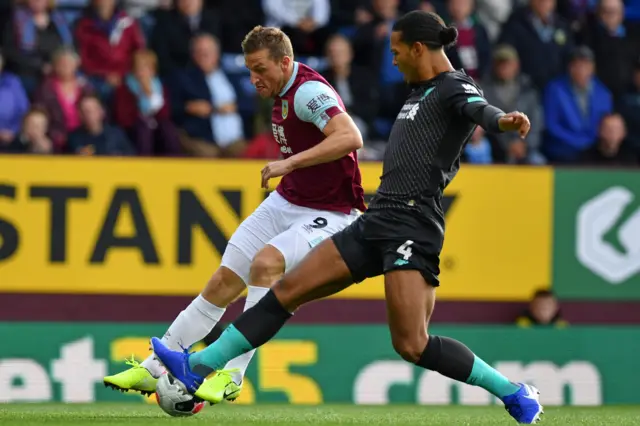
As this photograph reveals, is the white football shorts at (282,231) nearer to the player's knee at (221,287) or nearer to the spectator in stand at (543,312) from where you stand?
the player's knee at (221,287)

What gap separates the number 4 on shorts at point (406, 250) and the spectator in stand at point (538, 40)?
775 centimetres

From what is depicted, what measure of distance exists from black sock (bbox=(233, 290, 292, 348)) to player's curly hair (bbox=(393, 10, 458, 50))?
160 cm

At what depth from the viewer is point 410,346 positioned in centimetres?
689

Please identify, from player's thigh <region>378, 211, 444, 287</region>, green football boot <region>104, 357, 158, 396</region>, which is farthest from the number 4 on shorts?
green football boot <region>104, 357, 158, 396</region>

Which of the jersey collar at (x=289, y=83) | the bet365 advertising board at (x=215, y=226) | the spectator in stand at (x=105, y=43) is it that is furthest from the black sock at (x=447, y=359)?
the spectator in stand at (x=105, y=43)

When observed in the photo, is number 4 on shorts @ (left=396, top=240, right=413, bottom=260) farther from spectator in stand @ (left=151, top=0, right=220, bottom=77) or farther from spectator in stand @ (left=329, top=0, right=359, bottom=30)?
spectator in stand @ (left=329, top=0, right=359, bottom=30)

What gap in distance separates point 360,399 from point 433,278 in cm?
465

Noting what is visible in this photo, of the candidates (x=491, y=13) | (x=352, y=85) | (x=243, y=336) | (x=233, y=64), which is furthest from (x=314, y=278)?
(x=491, y=13)

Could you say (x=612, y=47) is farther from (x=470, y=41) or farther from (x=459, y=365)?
(x=459, y=365)

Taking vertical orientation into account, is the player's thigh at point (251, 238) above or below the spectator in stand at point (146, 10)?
below

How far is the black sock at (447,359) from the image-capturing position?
6953 millimetres

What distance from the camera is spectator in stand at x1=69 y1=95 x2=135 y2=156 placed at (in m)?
12.2

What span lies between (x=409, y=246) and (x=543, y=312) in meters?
5.62

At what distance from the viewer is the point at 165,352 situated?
698cm
